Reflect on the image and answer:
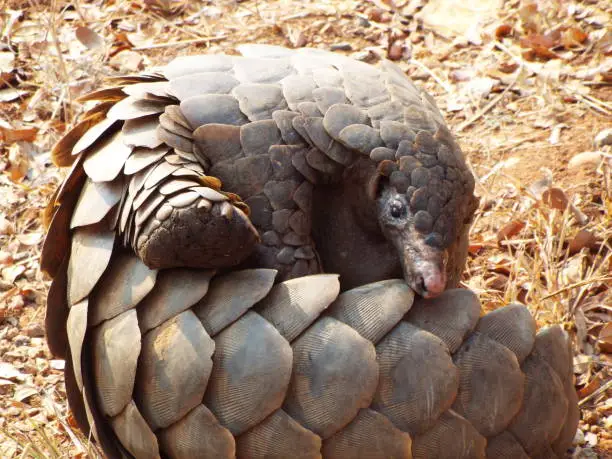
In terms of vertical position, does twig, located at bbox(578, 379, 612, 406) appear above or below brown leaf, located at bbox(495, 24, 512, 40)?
below

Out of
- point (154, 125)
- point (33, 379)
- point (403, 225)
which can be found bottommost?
point (33, 379)

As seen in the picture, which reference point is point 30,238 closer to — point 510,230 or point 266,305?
point 266,305

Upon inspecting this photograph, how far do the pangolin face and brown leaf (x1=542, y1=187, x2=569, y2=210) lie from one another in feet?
4.35

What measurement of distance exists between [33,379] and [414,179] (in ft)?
5.42

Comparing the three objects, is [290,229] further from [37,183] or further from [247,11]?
[247,11]

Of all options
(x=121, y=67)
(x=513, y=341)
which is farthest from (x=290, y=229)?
(x=121, y=67)

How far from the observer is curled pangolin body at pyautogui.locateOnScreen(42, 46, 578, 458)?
2.49 meters

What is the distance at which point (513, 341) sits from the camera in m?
2.62

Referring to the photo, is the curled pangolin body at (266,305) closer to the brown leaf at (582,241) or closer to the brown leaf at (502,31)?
the brown leaf at (582,241)

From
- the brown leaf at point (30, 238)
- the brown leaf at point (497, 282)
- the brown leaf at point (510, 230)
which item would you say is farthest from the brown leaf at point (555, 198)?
the brown leaf at point (30, 238)

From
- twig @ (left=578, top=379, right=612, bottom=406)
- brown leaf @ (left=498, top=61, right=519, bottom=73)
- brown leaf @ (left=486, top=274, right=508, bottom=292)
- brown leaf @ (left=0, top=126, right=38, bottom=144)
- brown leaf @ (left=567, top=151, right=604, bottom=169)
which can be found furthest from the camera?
brown leaf @ (left=498, top=61, right=519, bottom=73)

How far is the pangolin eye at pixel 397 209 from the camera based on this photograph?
2.73m

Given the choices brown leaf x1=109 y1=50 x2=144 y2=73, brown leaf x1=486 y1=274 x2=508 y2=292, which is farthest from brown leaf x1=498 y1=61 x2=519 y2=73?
brown leaf x1=109 y1=50 x2=144 y2=73

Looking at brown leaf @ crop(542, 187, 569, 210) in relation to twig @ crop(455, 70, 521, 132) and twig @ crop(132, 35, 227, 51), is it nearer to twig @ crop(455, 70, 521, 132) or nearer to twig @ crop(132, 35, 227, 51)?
twig @ crop(455, 70, 521, 132)
